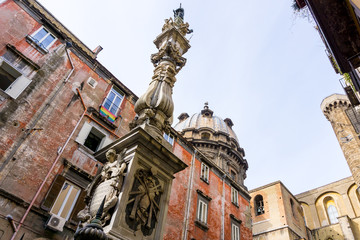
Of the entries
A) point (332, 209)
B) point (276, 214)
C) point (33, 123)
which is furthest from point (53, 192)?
point (332, 209)

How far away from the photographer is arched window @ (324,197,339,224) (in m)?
34.4

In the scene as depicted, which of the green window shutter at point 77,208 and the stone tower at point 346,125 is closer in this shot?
the green window shutter at point 77,208

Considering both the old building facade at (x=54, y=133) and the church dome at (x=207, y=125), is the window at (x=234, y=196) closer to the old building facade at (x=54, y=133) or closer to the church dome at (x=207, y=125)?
the old building facade at (x=54, y=133)

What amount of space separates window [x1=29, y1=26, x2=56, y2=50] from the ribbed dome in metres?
25.1

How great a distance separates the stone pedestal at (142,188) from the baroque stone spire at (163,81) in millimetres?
474

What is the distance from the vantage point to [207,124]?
1476 inches

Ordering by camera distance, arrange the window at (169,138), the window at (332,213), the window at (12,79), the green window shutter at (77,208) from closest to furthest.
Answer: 1. the green window shutter at (77,208)
2. the window at (12,79)
3. the window at (169,138)
4. the window at (332,213)

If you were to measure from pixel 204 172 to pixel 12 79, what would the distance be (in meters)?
12.8

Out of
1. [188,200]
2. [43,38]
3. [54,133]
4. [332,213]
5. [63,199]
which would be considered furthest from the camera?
[332,213]

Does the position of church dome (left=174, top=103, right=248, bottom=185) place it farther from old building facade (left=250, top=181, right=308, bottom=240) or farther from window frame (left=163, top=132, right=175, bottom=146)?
window frame (left=163, top=132, right=175, bottom=146)

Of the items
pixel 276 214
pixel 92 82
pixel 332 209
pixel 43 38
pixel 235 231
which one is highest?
pixel 332 209

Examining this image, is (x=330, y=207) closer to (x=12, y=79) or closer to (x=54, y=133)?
(x=54, y=133)

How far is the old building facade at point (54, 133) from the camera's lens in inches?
368

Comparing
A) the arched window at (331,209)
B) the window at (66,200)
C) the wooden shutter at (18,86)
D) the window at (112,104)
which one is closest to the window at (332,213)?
the arched window at (331,209)
